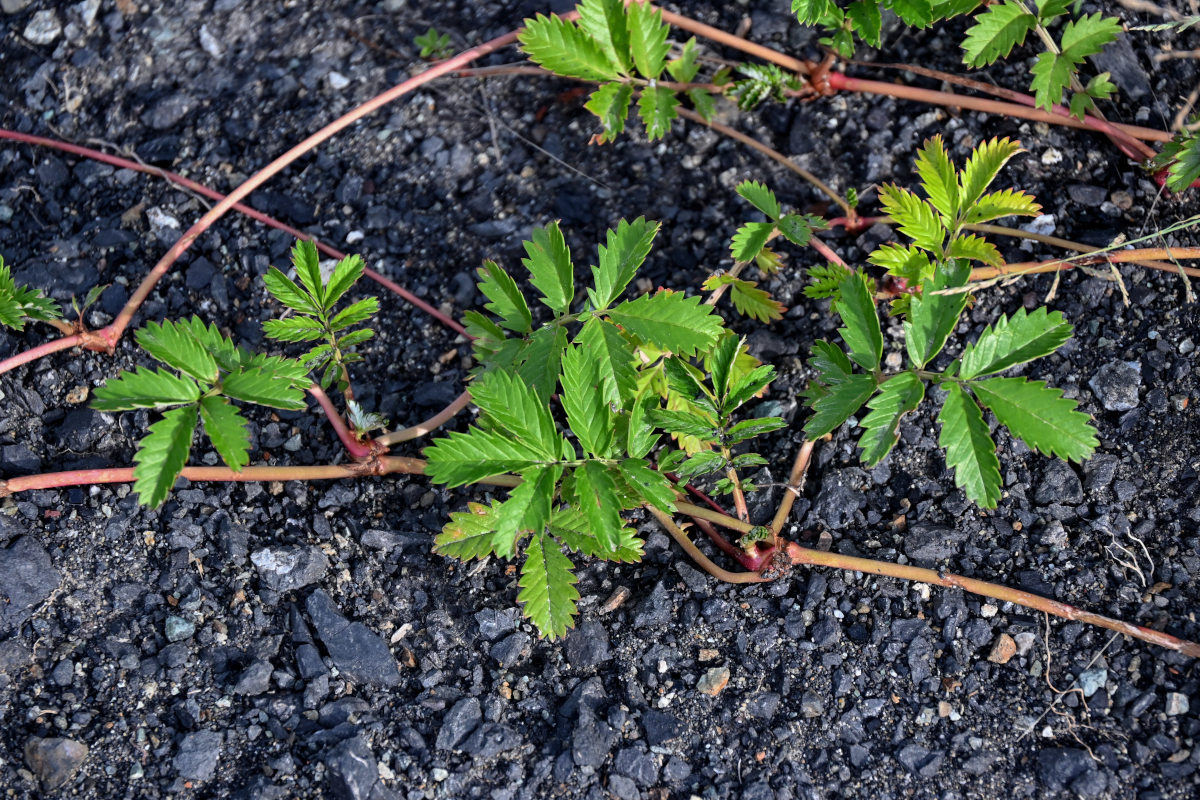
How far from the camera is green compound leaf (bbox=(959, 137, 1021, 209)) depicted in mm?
2229

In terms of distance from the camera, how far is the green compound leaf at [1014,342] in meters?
1.95

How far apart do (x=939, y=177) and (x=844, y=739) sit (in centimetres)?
126

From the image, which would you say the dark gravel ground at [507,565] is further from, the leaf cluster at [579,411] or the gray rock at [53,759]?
the leaf cluster at [579,411]

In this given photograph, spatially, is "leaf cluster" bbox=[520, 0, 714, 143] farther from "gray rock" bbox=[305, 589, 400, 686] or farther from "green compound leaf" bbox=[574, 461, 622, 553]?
"gray rock" bbox=[305, 589, 400, 686]

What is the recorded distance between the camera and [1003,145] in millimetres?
2225

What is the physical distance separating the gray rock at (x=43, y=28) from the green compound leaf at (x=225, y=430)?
5.89ft

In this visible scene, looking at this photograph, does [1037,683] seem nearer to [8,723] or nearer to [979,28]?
[979,28]

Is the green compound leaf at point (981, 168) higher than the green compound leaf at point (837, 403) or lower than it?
Answer: higher

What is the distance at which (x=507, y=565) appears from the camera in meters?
2.29

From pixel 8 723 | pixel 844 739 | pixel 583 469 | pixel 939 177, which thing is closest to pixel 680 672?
pixel 844 739

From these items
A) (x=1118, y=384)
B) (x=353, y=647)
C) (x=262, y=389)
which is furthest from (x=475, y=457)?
(x=1118, y=384)

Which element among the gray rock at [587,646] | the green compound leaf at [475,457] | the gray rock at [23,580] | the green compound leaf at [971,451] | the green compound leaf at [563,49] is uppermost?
the green compound leaf at [563,49]

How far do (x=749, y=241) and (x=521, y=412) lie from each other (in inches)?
28.7

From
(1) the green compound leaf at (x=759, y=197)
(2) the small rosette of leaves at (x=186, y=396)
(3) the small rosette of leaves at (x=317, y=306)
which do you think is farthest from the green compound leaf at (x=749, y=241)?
(2) the small rosette of leaves at (x=186, y=396)
